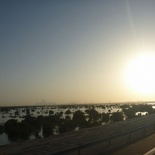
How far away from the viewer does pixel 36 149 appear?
16.6 meters

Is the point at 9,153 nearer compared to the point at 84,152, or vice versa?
the point at 84,152

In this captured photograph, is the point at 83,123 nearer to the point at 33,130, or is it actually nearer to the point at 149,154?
the point at 33,130

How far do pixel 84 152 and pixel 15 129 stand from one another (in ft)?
98.9

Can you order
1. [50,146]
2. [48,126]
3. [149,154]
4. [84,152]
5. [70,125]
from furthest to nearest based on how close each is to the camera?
1. [70,125]
2. [48,126]
3. [50,146]
4. [84,152]
5. [149,154]

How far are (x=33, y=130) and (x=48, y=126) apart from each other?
97.0 inches

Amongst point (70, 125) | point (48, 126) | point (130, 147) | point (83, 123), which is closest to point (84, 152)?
point (130, 147)

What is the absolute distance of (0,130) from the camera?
153 feet

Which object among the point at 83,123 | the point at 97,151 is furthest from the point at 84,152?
the point at 83,123

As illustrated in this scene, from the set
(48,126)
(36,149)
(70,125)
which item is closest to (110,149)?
(36,149)

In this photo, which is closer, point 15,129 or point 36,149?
point 36,149

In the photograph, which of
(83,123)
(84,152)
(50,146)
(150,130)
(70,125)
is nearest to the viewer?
(84,152)

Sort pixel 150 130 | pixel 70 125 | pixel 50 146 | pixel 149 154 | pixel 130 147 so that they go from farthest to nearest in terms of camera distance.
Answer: pixel 70 125, pixel 150 130, pixel 50 146, pixel 130 147, pixel 149 154

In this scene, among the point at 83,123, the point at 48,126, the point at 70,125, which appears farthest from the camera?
the point at 83,123

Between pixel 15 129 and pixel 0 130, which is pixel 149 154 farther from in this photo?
pixel 0 130
